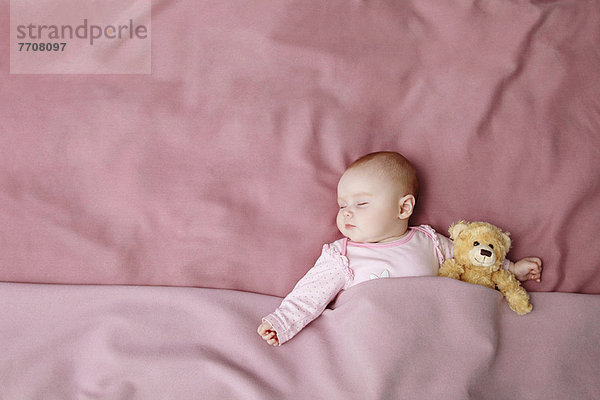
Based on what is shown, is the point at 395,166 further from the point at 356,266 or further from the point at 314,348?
the point at 314,348

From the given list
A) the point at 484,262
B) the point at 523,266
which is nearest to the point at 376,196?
the point at 484,262

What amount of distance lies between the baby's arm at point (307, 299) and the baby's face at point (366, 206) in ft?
0.24

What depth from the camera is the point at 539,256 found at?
1.29 meters

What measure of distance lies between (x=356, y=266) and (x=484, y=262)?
27 cm

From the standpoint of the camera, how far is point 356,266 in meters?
1.24

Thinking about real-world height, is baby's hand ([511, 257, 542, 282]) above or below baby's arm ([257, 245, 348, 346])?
Answer: above

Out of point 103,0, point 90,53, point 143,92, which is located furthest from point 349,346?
point 103,0

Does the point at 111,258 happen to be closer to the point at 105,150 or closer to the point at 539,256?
the point at 105,150

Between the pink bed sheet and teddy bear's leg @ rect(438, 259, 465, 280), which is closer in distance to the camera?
the pink bed sheet

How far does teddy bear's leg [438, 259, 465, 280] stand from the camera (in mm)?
1226

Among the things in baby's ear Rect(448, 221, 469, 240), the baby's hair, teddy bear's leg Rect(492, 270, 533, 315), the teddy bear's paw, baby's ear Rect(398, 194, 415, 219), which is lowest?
the teddy bear's paw

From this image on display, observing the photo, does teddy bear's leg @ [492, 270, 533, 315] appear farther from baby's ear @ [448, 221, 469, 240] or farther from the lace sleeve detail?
the lace sleeve detail

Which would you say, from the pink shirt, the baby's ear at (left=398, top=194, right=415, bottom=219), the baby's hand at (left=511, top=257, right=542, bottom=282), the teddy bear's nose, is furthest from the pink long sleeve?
the baby's hand at (left=511, top=257, right=542, bottom=282)

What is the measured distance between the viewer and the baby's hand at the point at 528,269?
49.5 inches
